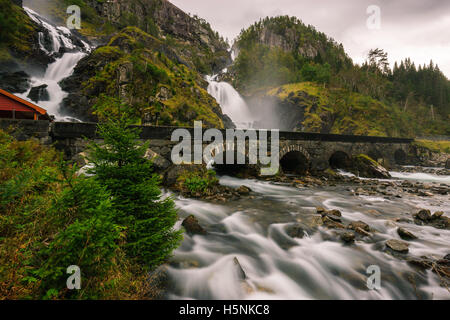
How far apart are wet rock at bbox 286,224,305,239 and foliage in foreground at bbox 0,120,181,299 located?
166 inches

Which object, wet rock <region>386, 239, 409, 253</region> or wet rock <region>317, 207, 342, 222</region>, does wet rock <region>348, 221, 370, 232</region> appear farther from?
wet rock <region>386, 239, 409, 253</region>

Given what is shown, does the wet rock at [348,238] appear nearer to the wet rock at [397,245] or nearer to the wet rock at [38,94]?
the wet rock at [397,245]

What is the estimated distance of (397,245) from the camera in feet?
18.2

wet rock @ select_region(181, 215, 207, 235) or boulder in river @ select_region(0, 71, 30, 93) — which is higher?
boulder in river @ select_region(0, 71, 30, 93)

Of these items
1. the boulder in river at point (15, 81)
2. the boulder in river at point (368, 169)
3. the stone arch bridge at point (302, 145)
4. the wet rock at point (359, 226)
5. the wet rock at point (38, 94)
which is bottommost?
the wet rock at point (359, 226)

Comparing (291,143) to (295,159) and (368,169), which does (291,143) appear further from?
(368,169)

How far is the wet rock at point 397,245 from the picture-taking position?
5383mm

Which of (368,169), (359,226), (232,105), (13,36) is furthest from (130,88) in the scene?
(232,105)

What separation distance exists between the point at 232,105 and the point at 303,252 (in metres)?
49.7

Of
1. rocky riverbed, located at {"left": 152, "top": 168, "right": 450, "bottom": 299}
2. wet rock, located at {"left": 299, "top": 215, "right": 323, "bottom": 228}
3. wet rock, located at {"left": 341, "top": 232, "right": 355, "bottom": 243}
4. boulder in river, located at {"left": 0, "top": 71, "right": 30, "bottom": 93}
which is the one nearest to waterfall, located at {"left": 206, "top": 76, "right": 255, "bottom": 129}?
boulder in river, located at {"left": 0, "top": 71, "right": 30, "bottom": 93}

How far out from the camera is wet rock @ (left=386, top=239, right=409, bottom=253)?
212 inches

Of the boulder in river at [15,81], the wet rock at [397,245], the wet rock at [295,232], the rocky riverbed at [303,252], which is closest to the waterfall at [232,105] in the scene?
the boulder in river at [15,81]

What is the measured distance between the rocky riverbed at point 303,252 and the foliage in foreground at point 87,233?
84 cm
